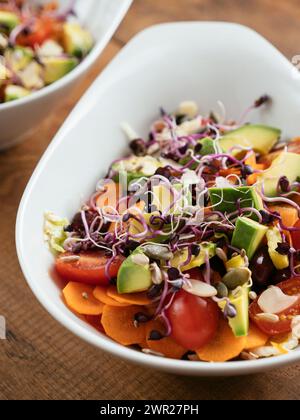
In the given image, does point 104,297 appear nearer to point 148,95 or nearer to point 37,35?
point 148,95

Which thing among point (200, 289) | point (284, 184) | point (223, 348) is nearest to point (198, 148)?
point (284, 184)

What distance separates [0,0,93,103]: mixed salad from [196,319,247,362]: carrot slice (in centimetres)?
106

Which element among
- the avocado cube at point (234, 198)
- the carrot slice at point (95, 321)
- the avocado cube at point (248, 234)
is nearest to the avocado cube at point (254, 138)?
the avocado cube at point (234, 198)

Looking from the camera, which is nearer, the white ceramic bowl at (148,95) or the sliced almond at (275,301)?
the sliced almond at (275,301)

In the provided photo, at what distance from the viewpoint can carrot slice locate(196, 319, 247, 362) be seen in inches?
59.8

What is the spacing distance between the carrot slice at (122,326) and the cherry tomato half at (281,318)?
0.84ft

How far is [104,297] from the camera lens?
5.35 ft

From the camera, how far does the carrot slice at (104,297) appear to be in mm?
1607

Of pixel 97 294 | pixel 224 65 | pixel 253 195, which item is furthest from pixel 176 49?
pixel 97 294

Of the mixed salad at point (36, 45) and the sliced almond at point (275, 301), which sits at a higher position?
the sliced almond at point (275, 301)

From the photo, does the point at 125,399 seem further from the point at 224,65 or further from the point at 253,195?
the point at 224,65

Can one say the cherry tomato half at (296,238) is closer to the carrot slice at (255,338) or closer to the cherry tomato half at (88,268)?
the carrot slice at (255,338)

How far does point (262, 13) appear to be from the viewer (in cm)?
298

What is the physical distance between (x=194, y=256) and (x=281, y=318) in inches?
9.4
